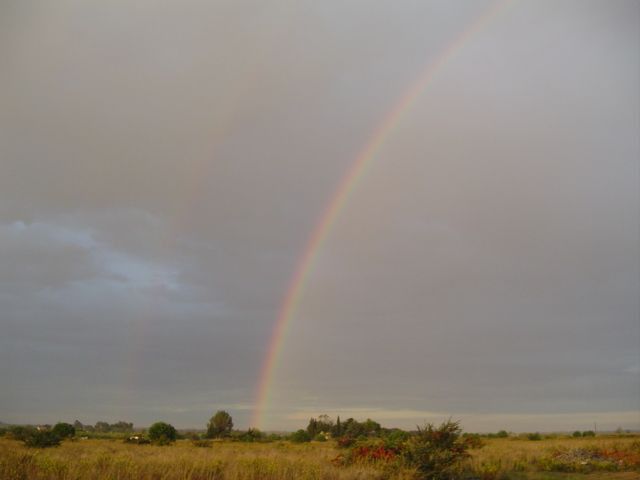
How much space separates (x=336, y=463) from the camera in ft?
76.9

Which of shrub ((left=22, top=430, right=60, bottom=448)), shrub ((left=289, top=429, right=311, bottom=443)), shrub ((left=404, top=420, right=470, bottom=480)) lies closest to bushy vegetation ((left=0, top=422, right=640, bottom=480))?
shrub ((left=404, top=420, right=470, bottom=480))

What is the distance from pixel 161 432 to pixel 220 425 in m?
33.7

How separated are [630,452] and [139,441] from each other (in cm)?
3782

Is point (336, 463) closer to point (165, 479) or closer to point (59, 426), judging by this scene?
point (165, 479)

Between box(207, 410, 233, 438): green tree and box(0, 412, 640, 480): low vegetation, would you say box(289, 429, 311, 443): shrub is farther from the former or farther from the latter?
box(0, 412, 640, 480): low vegetation

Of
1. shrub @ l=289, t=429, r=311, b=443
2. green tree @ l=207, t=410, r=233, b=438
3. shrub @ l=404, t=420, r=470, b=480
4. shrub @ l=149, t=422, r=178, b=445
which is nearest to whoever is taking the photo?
shrub @ l=404, t=420, r=470, b=480

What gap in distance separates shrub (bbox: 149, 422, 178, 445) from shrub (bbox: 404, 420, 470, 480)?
114 ft

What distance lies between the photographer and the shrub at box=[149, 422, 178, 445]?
51.6 meters

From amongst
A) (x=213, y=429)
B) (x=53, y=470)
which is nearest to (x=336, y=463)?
(x=53, y=470)

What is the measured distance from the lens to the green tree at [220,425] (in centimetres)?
8432

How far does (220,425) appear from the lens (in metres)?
86.0

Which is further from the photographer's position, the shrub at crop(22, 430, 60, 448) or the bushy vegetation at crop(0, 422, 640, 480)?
the shrub at crop(22, 430, 60, 448)

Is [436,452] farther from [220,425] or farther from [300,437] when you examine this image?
[220,425]

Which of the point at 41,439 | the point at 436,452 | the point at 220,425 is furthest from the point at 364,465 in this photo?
the point at 220,425
